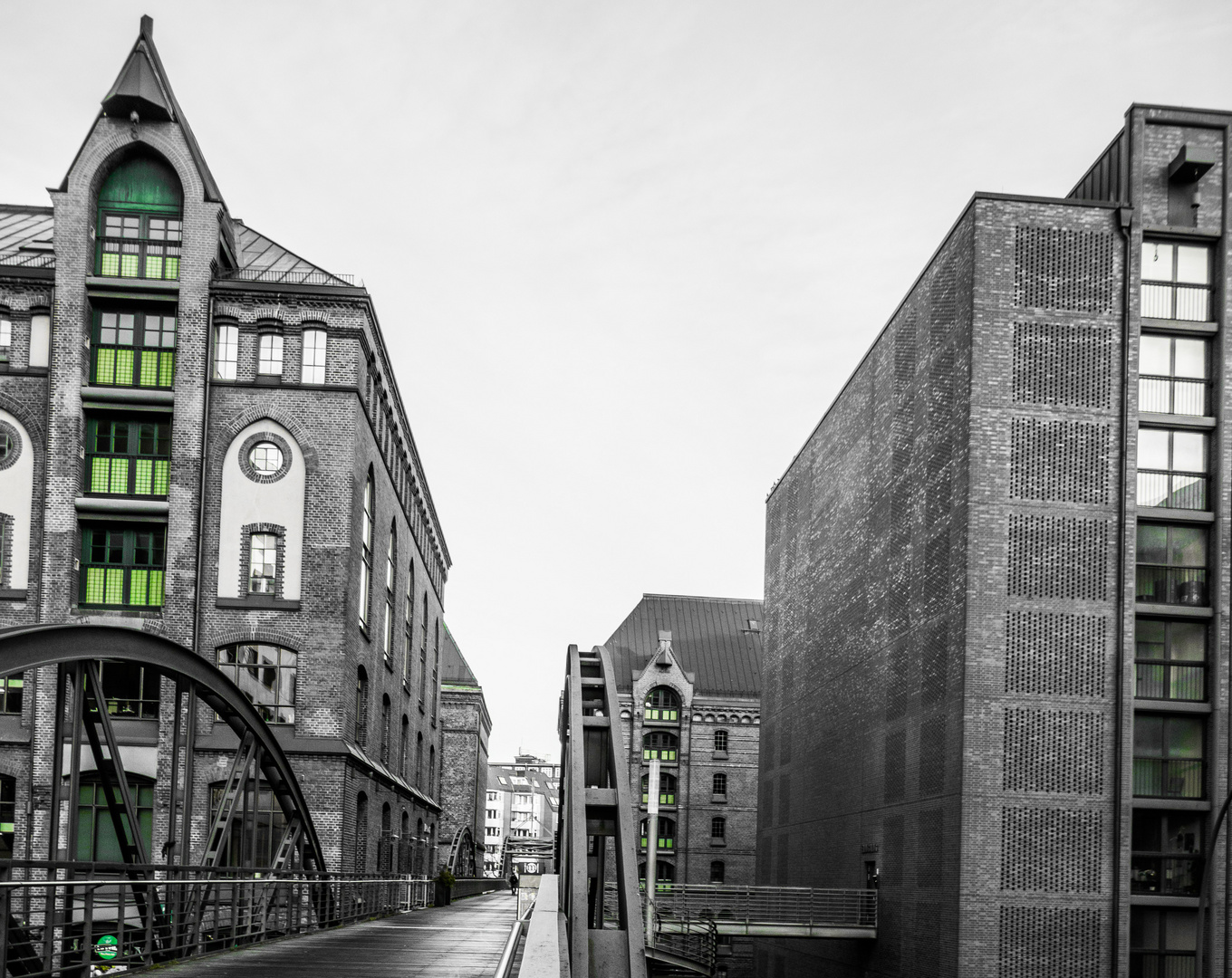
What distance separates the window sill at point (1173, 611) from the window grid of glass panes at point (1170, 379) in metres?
3.99

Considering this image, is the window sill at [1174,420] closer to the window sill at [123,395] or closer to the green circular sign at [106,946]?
the window sill at [123,395]

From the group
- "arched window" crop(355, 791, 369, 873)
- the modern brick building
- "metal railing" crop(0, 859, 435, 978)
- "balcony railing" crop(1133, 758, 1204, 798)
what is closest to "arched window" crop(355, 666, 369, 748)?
"arched window" crop(355, 791, 369, 873)

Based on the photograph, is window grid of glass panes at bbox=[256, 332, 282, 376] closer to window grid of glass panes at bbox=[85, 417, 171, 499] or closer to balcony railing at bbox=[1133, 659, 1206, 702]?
window grid of glass panes at bbox=[85, 417, 171, 499]

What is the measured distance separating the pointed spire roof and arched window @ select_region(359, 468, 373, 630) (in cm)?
793

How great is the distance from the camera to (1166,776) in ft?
95.8

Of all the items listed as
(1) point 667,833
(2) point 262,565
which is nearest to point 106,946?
(2) point 262,565

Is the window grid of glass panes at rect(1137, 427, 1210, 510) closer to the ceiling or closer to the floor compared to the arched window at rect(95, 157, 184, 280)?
closer to the floor

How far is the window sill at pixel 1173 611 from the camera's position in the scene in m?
29.2

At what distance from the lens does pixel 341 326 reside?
3262cm

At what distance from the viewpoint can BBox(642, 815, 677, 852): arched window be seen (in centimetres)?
Answer: 6391

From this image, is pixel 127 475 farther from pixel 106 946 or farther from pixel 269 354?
pixel 106 946

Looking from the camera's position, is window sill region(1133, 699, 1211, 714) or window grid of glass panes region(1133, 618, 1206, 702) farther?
window grid of glass panes region(1133, 618, 1206, 702)

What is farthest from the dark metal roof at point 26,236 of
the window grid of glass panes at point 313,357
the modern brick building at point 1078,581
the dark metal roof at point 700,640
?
the dark metal roof at point 700,640

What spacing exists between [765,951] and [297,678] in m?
23.4
